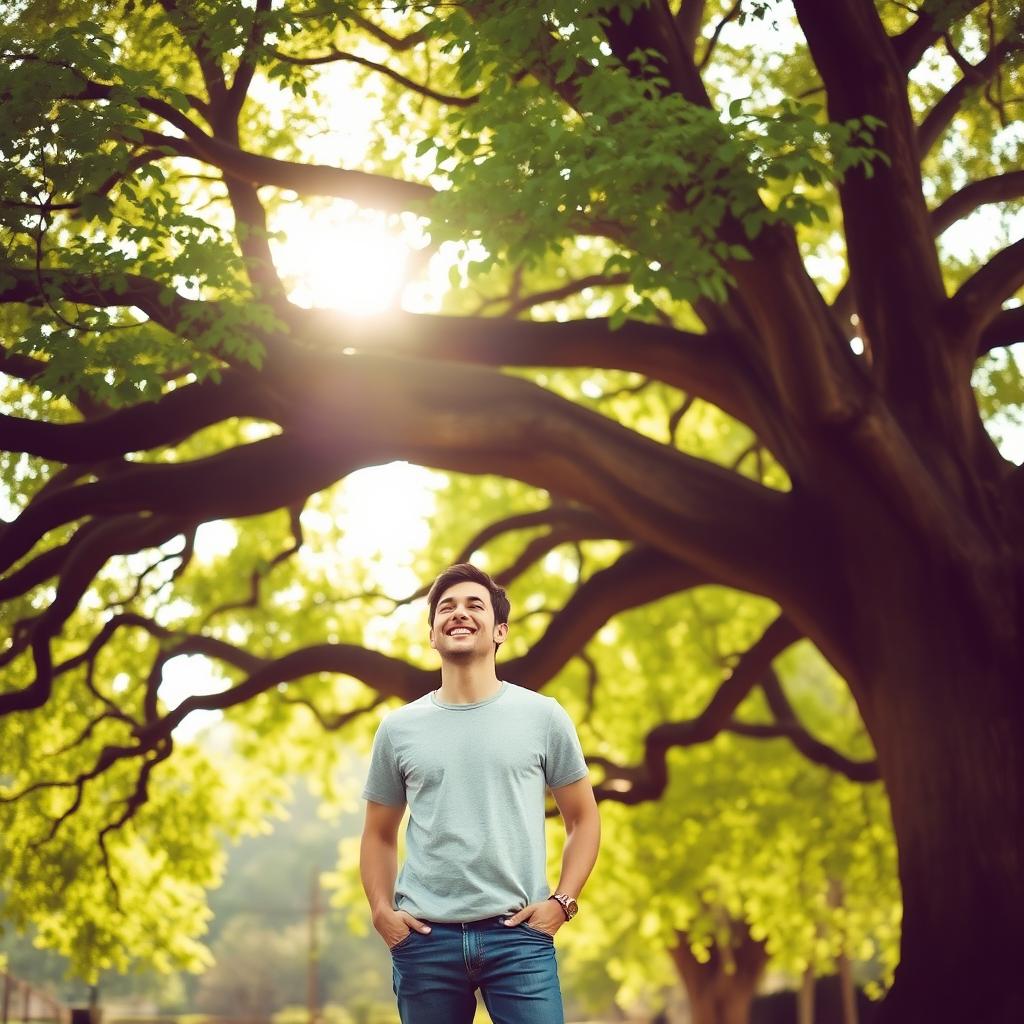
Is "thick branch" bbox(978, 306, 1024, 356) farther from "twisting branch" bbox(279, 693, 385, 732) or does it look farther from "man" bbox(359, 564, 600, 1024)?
"twisting branch" bbox(279, 693, 385, 732)

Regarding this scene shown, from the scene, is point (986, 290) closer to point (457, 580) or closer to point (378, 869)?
point (457, 580)

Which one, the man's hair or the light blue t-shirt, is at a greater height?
the man's hair

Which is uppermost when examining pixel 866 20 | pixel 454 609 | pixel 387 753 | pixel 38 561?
pixel 866 20

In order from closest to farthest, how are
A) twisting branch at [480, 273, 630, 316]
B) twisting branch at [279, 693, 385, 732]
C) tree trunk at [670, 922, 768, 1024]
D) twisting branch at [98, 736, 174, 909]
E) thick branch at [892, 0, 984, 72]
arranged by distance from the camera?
1. thick branch at [892, 0, 984, 72]
2. twisting branch at [480, 273, 630, 316]
3. twisting branch at [98, 736, 174, 909]
4. twisting branch at [279, 693, 385, 732]
5. tree trunk at [670, 922, 768, 1024]

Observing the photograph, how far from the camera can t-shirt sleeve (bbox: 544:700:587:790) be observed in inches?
152

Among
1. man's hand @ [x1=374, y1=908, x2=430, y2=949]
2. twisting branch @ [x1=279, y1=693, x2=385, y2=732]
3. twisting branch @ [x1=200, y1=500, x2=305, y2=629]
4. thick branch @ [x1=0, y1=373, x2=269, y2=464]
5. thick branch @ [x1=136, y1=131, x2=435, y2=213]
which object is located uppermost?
thick branch @ [x1=136, y1=131, x2=435, y2=213]

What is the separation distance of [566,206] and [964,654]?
363cm

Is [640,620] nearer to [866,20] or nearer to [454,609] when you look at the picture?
[866,20]

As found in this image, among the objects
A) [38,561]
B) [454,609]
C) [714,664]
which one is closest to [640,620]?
[714,664]

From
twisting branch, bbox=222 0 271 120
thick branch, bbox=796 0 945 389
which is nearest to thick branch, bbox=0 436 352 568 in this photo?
twisting branch, bbox=222 0 271 120

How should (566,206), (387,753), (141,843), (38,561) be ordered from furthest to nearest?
(141,843) < (38,561) < (566,206) < (387,753)

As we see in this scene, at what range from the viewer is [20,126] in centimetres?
716

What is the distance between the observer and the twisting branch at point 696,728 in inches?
465

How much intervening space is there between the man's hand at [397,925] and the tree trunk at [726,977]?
2518 cm
